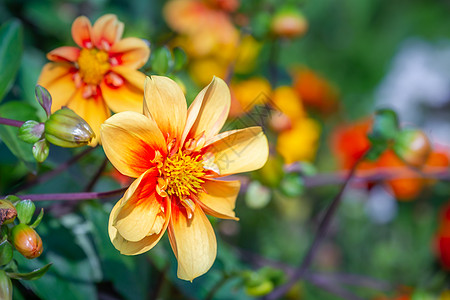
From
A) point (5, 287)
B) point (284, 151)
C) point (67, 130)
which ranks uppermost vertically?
point (67, 130)

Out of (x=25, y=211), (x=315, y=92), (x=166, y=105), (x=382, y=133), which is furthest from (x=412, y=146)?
(x=315, y=92)

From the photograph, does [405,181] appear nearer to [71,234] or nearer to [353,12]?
[353,12]

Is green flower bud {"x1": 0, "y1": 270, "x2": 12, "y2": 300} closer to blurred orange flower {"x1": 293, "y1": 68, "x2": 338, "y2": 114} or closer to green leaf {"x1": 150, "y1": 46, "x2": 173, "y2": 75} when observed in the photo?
green leaf {"x1": 150, "y1": 46, "x2": 173, "y2": 75}

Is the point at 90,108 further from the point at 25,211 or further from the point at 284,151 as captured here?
the point at 284,151

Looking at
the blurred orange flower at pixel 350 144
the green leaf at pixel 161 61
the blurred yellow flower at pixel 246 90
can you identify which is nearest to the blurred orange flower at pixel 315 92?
the blurred orange flower at pixel 350 144

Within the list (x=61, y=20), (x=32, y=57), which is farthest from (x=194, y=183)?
(x=61, y=20)

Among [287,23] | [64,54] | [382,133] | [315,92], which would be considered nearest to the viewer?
[64,54]
